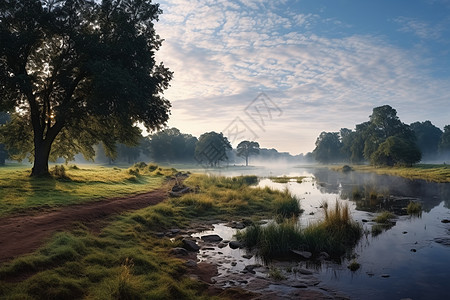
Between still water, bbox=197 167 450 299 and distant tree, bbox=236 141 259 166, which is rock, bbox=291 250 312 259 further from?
distant tree, bbox=236 141 259 166

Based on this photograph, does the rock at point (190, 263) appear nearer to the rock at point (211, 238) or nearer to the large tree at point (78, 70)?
the rock at point (211, 238)

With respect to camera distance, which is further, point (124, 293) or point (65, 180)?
point (65, 180)

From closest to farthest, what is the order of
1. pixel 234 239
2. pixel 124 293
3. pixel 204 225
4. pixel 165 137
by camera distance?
pixel 124 293
pixel 234 239
pixel 204 225
pixel 165 137

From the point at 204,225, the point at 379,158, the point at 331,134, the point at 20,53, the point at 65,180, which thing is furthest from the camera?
the point at 331,134

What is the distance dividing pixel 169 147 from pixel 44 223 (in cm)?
10833

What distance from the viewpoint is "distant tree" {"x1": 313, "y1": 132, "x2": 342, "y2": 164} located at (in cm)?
15084

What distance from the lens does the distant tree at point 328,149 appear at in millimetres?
150837

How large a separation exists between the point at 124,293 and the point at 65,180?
21.9 metres

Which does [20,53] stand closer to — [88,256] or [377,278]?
[88,256]

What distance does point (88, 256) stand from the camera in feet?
32.3

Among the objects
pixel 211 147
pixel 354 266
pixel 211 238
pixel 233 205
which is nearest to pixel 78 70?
pixel 233 205

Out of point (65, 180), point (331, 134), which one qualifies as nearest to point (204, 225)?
point (65, 180)

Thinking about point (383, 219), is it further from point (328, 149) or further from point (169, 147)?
point (328, 149)

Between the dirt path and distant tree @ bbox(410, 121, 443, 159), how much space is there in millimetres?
136251
